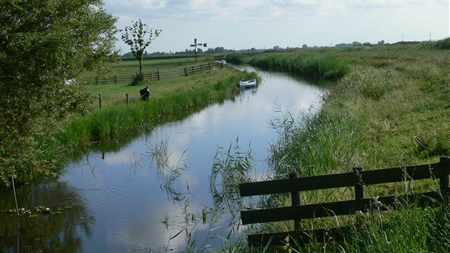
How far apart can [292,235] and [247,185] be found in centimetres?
100

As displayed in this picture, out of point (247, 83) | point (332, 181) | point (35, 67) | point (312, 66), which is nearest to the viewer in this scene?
point (332, 181)

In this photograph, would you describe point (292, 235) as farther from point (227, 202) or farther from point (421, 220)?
point (227, 202)

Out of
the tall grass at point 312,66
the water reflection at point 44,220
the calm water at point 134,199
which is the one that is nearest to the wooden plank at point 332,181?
the calm water at point 134,199

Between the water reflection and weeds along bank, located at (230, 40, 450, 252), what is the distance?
4.10 metres

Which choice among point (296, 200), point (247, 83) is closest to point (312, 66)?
point (247, 83)

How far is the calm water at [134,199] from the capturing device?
1000cm

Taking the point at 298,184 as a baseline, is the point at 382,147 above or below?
below

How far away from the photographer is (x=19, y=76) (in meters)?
8.11

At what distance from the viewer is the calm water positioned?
10.0 metres

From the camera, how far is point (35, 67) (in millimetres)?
8359

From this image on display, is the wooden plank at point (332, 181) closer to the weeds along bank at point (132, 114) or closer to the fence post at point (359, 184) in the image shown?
the fence post at point (359, 184)

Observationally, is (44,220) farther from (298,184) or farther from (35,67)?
(298,184)

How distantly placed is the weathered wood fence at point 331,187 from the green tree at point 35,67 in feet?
13.1

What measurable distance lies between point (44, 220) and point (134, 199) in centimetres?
226
